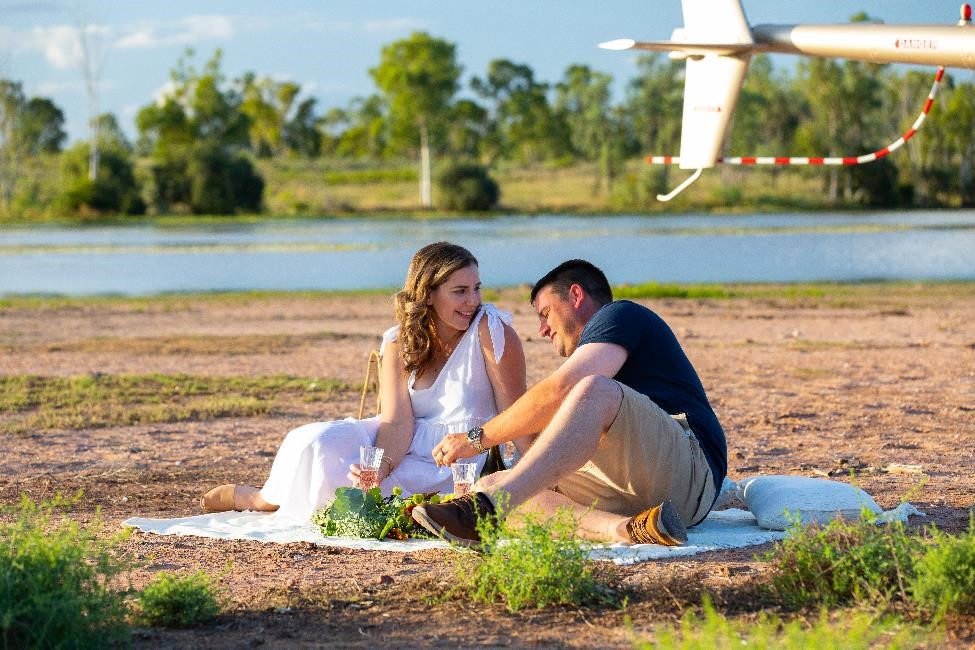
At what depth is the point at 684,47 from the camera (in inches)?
526

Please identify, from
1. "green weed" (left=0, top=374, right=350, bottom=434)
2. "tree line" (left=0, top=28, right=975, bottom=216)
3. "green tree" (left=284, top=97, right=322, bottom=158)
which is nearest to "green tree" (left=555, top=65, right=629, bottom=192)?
"tree line" (left=0, top=28, right=975, bottom=216)

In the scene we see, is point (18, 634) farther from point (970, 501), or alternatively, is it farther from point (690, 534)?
point (970, 501)

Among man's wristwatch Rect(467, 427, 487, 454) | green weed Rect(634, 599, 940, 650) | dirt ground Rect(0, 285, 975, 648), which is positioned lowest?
dirt ground Rect(0, 285, 975, 648)

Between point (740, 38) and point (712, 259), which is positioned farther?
point (712, 259)

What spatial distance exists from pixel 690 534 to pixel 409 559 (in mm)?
1157

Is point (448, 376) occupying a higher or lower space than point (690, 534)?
A: higher

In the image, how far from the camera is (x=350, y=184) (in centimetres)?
7469

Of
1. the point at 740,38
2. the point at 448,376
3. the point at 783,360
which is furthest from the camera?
the point at 740,38

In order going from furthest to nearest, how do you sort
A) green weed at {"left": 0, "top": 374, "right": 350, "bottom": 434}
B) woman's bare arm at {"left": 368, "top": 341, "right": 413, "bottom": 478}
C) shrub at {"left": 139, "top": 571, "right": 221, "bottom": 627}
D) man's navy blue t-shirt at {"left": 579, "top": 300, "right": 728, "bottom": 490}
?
green weed at {"left": 0, "top": 374, "right": 350, "bottom": 434}
woman's bare arm at {"left": 368, "top": 341, "right": 413, "bottom": 478}
man's navy blue t-shirt at {"left": 579, "top": 300, "right": 728, "bottom": 490}
shrub at {"left": 139, "top": 571, "right": 221, "bottom": 627}

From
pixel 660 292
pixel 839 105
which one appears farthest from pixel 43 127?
pixel 660 292

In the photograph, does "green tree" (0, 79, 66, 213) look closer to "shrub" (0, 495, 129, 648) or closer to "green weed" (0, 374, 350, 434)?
"green weed" (0, 374, 350, 434)

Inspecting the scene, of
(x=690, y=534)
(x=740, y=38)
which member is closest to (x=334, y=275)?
(x=740, y=38)

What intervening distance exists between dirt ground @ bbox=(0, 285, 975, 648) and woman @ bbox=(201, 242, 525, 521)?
0.53 metres

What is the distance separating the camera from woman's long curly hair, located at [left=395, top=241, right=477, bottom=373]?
5.50 metres
